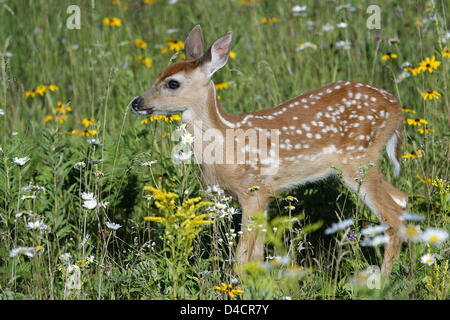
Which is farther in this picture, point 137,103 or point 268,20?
point 268,20

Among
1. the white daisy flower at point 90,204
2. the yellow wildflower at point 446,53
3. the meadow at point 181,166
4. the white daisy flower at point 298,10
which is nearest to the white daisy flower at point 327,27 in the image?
the meadow at point 181,166

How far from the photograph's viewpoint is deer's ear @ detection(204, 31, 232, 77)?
13.1 ft

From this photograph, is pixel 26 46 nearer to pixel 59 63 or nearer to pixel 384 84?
pixel 59 63

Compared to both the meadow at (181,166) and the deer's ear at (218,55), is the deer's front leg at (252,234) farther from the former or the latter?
the deer's ear at (218,55)

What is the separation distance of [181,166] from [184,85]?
51 centimetres

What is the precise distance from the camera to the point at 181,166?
12.9ft

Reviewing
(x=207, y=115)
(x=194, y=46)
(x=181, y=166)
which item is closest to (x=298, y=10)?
(x=194, y=46)

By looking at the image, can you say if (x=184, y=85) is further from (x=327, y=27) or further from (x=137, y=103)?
(x=327, y=27)

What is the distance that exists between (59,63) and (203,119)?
321cm

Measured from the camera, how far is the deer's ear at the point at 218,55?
4.01 meters

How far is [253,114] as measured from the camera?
4.24m
